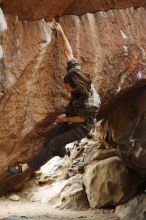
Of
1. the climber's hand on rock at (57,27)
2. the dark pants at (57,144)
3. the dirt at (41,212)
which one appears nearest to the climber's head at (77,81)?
the dark pants at (57,144)

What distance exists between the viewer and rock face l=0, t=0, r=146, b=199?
539 cm

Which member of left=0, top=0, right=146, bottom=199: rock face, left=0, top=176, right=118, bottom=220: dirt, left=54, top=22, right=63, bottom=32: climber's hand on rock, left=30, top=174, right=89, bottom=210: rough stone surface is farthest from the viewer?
left=30, top=174, right=89, bottom=210: rough stone surface

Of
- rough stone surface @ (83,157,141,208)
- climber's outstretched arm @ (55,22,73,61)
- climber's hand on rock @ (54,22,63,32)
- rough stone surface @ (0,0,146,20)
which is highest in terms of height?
rough stone surface @ (0,0,146,20)

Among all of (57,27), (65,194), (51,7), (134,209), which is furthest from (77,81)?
(65,194)

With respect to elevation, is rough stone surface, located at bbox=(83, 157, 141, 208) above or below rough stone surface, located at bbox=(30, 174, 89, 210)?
above

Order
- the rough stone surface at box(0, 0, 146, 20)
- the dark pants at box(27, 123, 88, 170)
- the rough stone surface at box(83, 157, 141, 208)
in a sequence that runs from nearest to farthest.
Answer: the dark pants at box(27, 123, 88, 170) < the rough stone surface at box(0, 0, 146, 20) < the rough stone surface at box(83, 157, 141, 208)

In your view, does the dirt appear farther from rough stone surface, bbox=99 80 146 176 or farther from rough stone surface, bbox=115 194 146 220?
rough stone surface, bbox=99 80 146 176

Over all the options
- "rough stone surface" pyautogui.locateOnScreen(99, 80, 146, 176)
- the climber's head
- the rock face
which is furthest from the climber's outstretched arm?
"rough stone surface" pyautogui.locateOnScreen(99, 80, 146, 176)

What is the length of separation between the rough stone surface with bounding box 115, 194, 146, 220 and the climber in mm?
3625

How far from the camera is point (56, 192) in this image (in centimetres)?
996

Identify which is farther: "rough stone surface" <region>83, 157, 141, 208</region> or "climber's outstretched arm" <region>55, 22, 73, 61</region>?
→ "rough stone surface" <region>83, 157, 141, 208</region>

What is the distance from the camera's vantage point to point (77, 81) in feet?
16.4

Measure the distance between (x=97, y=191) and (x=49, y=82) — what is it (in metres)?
4.10

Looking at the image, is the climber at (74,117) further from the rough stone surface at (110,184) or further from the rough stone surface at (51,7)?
the rough stone surface at (110,184)
